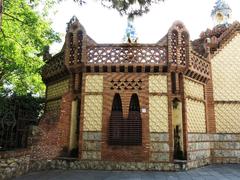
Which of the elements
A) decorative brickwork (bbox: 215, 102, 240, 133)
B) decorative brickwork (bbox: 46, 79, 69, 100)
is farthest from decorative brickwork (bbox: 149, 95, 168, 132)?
decorative brickwork (bbox: 46, 79, 69, 100)

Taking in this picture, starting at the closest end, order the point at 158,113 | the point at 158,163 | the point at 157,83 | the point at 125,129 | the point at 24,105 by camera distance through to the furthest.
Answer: the point at 158,163 → the point at 125,129 → the point at 158,113 → the point at 157,83 → the point at 24,105

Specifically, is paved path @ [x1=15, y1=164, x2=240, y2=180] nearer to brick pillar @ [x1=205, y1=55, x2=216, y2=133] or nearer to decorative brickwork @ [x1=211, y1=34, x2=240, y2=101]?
brick pillar @ [x1=205, y1=55, x2=216, y2=133]

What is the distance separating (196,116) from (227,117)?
6.72 feet

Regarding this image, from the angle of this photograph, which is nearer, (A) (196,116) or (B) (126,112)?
(B) (126,112)

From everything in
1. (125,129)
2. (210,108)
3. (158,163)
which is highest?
(210,108)

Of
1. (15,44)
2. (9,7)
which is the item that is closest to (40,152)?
(15,44)

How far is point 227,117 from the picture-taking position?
41.5 feet

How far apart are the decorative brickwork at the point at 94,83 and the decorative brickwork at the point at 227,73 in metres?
6.06

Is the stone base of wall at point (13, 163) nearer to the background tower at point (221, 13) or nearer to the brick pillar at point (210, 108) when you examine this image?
the brick pillar at point (210, 108)

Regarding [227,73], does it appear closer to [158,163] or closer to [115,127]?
[158,163]

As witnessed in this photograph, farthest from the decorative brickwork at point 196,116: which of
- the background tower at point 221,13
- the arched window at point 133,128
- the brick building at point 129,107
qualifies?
the background tower at point 221,13

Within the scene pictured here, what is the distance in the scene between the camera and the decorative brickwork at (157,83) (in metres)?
10.8

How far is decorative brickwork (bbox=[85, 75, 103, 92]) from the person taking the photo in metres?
10.9

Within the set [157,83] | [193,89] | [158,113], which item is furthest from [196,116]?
[157,83]
